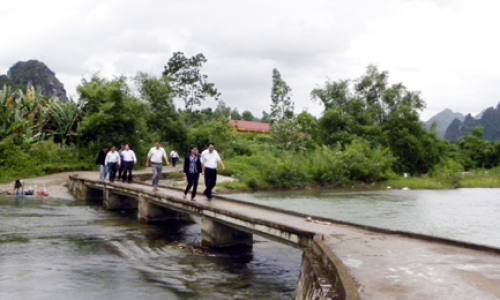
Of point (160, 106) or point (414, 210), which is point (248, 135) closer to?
point (160, 106)

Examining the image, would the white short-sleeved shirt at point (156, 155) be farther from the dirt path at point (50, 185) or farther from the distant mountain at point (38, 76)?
the distant mountain at point (38, 76)

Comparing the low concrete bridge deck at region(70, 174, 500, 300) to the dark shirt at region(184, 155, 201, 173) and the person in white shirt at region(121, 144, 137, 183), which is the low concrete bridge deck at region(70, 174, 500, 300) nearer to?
the dark shirt at region(184, 155, 201, 173)

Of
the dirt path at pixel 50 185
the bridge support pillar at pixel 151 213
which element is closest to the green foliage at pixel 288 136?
the dirt path at pixel 50 185

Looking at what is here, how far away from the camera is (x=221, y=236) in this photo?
1180cm

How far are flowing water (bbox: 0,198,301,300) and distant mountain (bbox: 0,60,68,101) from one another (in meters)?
76.2

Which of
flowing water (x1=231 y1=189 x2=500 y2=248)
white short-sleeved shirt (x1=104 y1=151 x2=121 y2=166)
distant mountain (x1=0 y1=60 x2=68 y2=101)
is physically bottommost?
flowing water (x1=231 y1=189 x2=500 y2=248)

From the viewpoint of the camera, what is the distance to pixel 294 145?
153ft

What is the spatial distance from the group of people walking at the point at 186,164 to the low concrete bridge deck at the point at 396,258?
6.38ft

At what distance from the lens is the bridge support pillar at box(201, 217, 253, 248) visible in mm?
11742

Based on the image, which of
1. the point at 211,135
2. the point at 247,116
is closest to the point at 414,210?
the point at 211,135

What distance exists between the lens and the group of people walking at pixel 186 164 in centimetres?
1323

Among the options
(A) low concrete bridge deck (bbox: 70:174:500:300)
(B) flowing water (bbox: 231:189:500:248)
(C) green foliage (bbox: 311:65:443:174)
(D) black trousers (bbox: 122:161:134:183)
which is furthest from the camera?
(C) green foliage (bbox: 311:65:443:174)

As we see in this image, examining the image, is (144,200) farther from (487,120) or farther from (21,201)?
(487,120)

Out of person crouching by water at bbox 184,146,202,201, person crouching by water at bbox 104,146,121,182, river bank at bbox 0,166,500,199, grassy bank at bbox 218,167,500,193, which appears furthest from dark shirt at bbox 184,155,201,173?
grassy bank at bbox 218,167,500,193
